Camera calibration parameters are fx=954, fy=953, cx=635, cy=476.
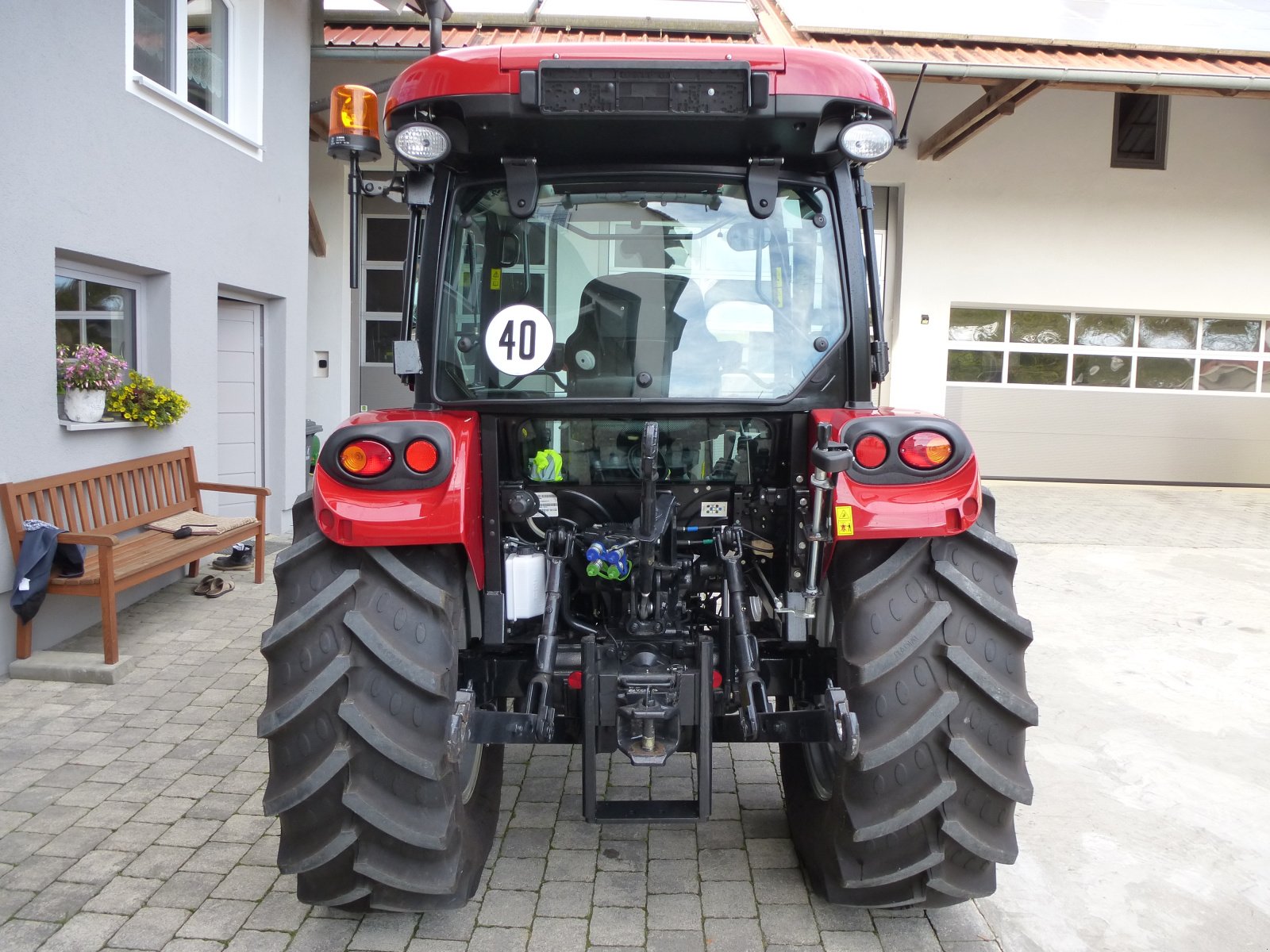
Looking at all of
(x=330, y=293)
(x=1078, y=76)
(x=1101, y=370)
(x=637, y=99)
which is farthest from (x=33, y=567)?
(x=1101, y=370)

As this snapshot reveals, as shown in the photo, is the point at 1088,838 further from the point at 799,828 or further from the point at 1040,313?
the point at 1040,313

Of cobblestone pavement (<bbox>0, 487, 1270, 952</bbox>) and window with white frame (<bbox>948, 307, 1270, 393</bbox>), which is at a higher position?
window with white frame (<bbox>948, 307, 1270, 393</bbox>)

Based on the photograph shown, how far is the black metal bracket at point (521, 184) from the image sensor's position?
2.63 meters

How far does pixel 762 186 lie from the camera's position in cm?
266

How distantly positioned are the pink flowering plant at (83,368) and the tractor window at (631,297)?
11.3 feet

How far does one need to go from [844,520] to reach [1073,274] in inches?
440

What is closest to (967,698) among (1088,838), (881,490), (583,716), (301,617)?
(881,490)

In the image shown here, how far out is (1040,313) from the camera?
12.3 m

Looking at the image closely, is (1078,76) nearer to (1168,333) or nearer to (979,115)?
(979,115)

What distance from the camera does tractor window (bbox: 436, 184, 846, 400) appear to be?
2.67 metres

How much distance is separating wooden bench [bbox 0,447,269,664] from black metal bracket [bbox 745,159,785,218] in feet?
11.8

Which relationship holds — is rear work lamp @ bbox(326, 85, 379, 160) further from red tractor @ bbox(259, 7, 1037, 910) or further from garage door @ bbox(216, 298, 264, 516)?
garage door @ bbox(216, 298, 264, 516)

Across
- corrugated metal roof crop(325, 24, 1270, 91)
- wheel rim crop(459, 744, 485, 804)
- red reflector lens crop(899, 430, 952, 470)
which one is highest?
corrugated metal roof crop(325, 24, 1270, 91)

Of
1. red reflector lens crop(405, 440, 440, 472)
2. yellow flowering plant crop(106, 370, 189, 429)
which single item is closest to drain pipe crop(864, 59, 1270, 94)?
yellow flowering plant crop(106, 370, 189, 429)
